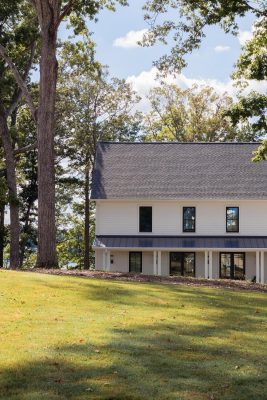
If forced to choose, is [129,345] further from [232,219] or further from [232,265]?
[232,219]

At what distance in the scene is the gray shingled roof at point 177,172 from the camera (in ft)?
125

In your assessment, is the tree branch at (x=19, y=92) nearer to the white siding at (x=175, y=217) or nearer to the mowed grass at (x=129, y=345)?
the white siding at (x=175, y=217)

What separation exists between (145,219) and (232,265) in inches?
248

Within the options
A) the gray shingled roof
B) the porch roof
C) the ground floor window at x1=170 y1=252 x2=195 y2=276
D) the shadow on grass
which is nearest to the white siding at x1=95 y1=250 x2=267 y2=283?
the ground floor window at x1=170 y1=252 x2=195 y2=276

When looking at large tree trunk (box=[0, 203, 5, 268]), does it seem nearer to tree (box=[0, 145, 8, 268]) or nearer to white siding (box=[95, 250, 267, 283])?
tree (box=[0, 145, 8, 268])

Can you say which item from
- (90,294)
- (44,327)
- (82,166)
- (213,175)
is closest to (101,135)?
(82,166)

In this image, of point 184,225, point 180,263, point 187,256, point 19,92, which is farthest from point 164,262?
point 19,92

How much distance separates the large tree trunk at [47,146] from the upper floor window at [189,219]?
14.3 meters

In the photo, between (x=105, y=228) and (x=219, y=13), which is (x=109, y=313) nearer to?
(x=219, y=13)

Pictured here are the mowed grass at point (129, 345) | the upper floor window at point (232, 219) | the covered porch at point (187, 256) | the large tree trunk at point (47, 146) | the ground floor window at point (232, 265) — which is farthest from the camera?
the upper floor window at point (232, 219)

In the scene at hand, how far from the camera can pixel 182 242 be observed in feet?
121

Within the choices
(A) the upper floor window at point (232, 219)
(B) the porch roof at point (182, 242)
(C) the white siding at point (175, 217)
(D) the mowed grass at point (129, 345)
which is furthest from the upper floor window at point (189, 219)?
(D) the mowed grass at point (129, 345)

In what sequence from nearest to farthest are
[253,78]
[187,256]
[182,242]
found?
[253,78] < [182,242] < [187,256]

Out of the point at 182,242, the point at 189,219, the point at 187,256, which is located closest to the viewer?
the point at 182,242
